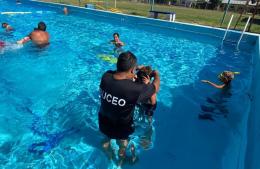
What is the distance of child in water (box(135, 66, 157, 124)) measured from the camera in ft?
12.8

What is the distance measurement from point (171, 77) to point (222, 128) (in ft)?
9.57

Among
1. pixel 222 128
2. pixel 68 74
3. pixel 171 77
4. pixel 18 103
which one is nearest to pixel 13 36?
pixel 68 74

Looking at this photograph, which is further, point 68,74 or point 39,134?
point 68,74

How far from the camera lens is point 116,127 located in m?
3.39

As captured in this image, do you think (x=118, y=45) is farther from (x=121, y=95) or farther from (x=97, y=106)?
(x=121, y=95)

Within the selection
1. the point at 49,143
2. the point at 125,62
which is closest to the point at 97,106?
the point at 49,143

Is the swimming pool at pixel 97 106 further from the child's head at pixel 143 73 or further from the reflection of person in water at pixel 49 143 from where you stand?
the child's head at pixel 143 73

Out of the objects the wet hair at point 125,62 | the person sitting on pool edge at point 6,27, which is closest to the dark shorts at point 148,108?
the wet hair at point 125,62

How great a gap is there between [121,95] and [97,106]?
9.47 ft

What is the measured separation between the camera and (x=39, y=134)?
474cm

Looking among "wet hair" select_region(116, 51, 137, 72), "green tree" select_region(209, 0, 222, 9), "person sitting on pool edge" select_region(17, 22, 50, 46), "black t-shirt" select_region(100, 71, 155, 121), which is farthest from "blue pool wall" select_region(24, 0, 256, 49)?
"green tree" select_region(209, 0, 222, 9)

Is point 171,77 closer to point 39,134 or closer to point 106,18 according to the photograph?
point 39,134

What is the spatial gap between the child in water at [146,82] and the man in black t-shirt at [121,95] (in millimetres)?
714

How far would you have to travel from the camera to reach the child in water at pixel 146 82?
3.90 meters
